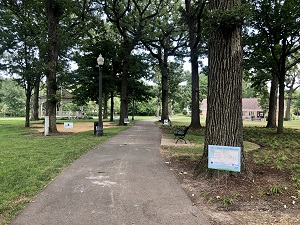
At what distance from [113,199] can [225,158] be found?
7.34 ft

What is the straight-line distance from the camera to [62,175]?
211 inches

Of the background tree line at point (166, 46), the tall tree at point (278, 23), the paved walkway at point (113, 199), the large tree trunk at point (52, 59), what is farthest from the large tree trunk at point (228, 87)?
the large tree trunk at point (52, 59)

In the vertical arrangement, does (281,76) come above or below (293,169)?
above

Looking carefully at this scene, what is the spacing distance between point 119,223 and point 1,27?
22853 mm

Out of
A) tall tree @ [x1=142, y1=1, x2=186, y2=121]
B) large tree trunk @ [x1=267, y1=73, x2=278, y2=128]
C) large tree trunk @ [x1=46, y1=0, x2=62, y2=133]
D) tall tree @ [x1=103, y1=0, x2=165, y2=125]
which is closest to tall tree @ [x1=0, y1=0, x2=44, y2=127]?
large tree trunk @ [x1=46, y1=0, x2=62, y2=133]

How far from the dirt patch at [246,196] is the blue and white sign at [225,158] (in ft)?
1.17

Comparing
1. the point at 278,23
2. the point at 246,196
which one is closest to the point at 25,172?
the point at 246,196

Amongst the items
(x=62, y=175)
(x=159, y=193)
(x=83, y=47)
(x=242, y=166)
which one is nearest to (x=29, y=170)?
(x=62, y=175)

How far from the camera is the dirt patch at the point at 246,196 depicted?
3348 millimetres

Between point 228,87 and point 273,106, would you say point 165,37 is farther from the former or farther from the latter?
point 228,87

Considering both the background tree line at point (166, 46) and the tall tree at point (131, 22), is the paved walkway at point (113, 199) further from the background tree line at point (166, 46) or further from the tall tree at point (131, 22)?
the tall tree at point (131, 22)

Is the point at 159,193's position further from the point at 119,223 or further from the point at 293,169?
the point at 293,169

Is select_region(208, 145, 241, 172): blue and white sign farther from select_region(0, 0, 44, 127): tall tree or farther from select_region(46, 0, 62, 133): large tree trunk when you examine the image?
select_region(0, 0, 44, 127): tall tree

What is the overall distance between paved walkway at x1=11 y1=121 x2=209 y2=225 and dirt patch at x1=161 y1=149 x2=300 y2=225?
27 centimetres
